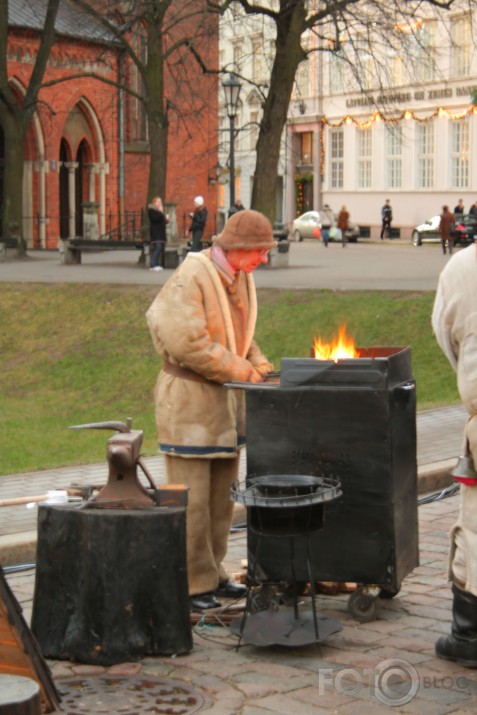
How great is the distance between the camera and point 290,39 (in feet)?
94.6

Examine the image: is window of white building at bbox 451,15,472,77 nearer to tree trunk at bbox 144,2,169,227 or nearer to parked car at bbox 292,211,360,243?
parked car at bbox 292,211,360,243

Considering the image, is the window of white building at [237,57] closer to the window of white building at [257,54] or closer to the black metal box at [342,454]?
the window of white building at [257,54]

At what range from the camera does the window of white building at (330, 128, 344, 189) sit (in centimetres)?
6575

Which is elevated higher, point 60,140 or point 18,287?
point 60,140

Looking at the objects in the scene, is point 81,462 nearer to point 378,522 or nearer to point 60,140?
point 378,522

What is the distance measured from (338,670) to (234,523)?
3303mm

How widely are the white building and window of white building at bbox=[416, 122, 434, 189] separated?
0.05m

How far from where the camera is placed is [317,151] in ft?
220

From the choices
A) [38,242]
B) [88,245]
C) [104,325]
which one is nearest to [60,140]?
[38,242]

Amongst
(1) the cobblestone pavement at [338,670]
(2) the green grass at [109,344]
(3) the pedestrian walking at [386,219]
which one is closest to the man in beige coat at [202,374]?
(1) the cobblestone pavement at [338,670]

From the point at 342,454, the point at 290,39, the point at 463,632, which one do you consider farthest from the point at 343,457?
the point at 290,39

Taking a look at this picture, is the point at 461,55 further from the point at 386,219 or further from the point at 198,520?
the point at 198,520

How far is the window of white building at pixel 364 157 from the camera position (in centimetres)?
6378

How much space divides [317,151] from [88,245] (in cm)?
3806
